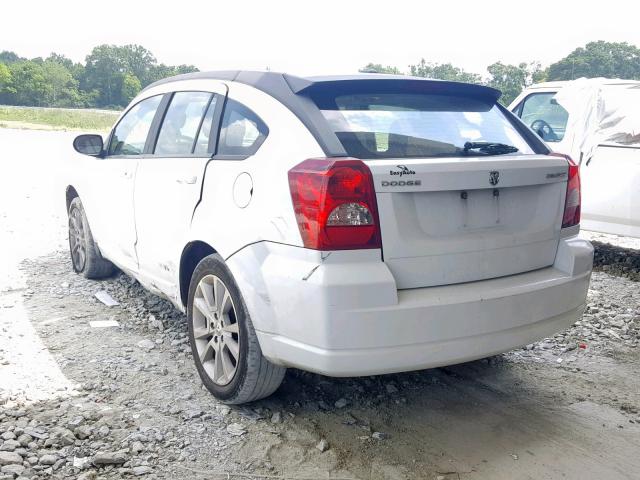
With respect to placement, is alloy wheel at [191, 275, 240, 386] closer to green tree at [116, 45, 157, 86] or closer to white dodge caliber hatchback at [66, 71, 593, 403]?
white dodge caliber hatchback at [66, 71, 593, 403]

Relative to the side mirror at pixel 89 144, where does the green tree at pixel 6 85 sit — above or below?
above

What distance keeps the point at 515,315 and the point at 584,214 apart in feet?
14.6

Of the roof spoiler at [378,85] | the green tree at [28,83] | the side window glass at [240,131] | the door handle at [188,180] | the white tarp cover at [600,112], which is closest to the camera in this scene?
the roof spoiler at [378,85]

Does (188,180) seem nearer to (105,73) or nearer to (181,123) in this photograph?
(181,123)

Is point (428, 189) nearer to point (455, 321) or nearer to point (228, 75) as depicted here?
point (455, 321)

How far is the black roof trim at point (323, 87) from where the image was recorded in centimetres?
282

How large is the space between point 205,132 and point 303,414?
5.54ft

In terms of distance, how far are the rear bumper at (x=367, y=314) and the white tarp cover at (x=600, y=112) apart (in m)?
4.56

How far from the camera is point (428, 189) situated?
9.04ft

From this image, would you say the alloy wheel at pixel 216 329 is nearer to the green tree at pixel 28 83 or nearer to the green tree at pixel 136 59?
the green tree at pixel 136 59

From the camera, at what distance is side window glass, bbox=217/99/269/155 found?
10.3 feet

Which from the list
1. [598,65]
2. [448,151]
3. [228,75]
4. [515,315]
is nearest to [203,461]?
[515,315]

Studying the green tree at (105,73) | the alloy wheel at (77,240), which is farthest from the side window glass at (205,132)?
the green tree at (105,73)

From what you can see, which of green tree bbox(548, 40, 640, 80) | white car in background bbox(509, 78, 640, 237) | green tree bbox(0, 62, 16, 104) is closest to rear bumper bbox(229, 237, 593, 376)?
white car in background bbox(509, 78, 640, 237)
